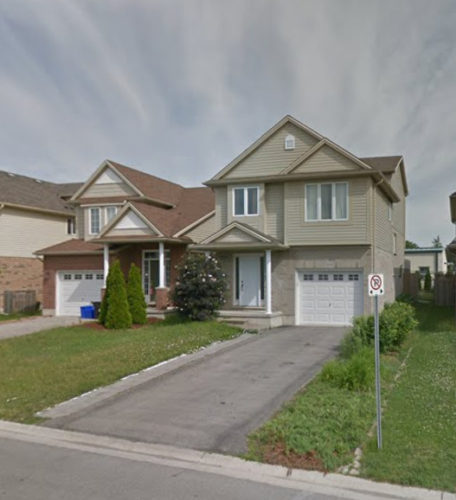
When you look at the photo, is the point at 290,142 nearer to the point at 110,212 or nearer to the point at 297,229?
the point at 297,229

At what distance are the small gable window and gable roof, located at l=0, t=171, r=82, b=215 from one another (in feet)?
51.3

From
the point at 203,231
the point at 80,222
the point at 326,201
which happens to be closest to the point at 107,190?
the point at 80,222

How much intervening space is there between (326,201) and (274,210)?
229cm

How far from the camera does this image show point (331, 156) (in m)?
20.6

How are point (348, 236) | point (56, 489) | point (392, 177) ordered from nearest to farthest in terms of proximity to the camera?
point (56, 489), point (348, 236), point (392, 177)

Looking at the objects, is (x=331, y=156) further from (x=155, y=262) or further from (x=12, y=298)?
(x=12, y=298)

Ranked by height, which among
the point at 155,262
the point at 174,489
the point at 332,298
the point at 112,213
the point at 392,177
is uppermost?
the point at 392,177

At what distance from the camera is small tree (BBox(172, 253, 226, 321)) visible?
2036 cm

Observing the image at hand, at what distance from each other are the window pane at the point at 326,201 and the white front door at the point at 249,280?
11.3 ft

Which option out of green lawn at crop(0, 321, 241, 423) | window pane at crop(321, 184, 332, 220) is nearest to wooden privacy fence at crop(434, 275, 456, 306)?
window pane at crop(321, 184, 332, 220)

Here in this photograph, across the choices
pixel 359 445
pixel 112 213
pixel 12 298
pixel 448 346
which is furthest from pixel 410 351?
pixel 12 298

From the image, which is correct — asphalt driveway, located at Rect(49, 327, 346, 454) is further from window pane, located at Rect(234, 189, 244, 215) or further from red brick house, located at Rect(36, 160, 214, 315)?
red brick house, located at Rect(36, 160, 214, 315)

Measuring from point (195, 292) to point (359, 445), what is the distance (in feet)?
45.4

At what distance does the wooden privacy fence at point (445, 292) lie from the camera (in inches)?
1124
